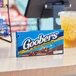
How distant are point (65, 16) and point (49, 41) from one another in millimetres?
229

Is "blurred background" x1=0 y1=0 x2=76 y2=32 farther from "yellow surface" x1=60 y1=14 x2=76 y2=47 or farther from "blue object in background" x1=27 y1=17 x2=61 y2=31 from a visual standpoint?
"yellow surface" x1=60 y1=14 x2=76 y2=47

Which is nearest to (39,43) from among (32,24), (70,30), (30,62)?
(30,62)

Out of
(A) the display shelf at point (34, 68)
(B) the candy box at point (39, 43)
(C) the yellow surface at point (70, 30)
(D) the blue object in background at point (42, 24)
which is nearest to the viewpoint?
(A) the display shelf at point (34, 68)

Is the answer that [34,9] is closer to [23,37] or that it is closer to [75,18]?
[75,18]

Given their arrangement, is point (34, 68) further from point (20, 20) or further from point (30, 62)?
point (20, 20)

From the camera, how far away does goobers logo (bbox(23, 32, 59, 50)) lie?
712mm

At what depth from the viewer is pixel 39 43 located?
0.73 m

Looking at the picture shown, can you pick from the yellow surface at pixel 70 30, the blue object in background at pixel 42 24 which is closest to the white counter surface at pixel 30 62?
the yellow surface at pixel 70 30

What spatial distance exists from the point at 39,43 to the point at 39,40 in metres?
0.01

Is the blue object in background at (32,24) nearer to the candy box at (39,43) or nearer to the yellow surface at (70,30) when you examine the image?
the yellow surface at (70,30)

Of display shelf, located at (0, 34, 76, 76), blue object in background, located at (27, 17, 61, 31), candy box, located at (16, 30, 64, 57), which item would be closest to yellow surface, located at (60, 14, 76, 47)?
candy box, located at (16, 30, 64, 57)

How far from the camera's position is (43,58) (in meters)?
0.70

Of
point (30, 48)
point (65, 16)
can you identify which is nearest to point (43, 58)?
point (30, 48)

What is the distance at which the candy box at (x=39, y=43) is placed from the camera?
0.71m
